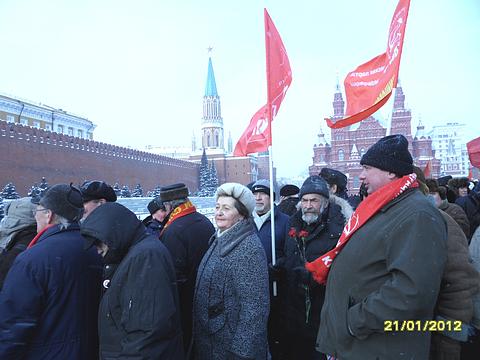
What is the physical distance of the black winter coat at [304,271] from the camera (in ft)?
9.20

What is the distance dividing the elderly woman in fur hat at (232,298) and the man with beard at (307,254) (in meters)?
0.55

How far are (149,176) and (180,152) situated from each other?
37.2 metres

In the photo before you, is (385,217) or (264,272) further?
(264,272)

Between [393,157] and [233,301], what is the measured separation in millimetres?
1162

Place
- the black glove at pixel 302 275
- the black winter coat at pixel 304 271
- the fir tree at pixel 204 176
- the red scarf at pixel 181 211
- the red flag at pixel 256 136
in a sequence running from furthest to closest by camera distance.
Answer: the fir tree at pixel 204 176, the red flag at pixel 256 136, the red scarf at pixel 181 211, the black winter coat at pixel 304 271, the black glove at pixel 302 275

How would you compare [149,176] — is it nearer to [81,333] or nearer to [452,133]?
[81,333]

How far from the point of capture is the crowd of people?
1.67m

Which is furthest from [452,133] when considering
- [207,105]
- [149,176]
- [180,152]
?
[149,176]

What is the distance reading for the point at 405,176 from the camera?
1893 mm

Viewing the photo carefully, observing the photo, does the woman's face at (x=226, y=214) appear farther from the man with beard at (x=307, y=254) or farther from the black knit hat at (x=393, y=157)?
the black knit hat at (x=393, y=157)

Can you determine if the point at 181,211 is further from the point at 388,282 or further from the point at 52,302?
the point at 388,282

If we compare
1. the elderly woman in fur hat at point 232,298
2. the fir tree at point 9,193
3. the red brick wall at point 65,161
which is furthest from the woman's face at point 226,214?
the red brick wall at point 65,161

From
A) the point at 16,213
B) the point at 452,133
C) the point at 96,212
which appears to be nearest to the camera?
the point at 96,212

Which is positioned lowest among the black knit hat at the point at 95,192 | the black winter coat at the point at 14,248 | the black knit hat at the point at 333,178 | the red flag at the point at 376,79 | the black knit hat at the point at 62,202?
the black winter coat at the point at 14,248
